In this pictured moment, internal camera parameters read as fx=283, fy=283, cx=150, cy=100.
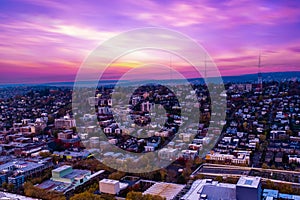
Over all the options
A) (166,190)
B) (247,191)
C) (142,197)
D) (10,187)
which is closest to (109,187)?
(142,197)

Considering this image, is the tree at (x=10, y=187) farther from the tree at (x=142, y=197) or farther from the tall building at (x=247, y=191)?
the tall building at (x=247, y=191)

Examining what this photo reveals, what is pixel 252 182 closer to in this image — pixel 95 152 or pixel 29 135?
pixel 95 152

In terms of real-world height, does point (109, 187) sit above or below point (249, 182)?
below

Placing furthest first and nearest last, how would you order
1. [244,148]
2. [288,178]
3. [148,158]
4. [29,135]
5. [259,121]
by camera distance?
[259,121] → [29,135] → [244,148] → [148,158] → [288,178]

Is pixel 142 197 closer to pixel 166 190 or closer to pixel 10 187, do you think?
pixel 166 190

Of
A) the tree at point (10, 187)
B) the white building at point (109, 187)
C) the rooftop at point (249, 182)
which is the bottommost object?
the tree at point (10, 187)

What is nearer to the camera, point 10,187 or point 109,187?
point 109,187

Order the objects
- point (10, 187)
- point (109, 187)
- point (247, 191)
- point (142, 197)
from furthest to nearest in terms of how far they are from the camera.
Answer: point (10, 187) → point (109, 187) → point (142, 197) → point (247, 191)

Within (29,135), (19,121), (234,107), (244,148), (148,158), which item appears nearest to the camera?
(148,158)

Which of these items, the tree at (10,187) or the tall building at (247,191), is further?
the tree at (10,187)

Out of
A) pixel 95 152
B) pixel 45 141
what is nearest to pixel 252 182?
pixel 95 152

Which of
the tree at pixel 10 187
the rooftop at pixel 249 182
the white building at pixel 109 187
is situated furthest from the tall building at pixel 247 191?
the tree at pixel 10 187
